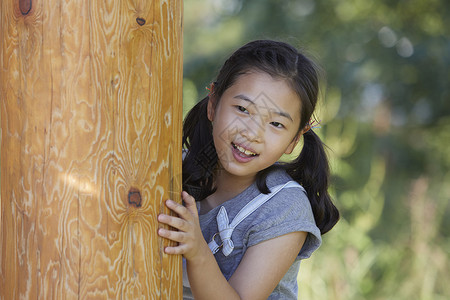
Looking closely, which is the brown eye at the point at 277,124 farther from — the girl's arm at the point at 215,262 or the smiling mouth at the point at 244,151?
the girl's arm at the point at 215,262

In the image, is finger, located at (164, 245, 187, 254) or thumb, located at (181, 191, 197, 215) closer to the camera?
finger, located at (164, 245, 187, 254)

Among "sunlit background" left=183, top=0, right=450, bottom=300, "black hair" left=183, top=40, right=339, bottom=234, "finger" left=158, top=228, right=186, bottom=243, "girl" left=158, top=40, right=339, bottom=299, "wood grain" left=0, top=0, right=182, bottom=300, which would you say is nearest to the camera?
"wood grain" left=0, top=0, right=182, bottom=300

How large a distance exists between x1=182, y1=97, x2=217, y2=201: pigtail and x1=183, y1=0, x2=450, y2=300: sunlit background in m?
2.67

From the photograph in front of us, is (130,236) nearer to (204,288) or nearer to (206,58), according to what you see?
(204,288)

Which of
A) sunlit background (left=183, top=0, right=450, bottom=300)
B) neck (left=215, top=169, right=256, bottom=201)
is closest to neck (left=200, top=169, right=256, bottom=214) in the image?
neck (left=215, top=169, right=256, bottom=201)

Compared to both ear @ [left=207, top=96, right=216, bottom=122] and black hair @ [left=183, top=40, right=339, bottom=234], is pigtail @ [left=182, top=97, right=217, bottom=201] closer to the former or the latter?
black hair @ [left=183, top=40, right=339, bottom=234]

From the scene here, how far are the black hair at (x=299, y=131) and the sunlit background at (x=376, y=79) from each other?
2.66m

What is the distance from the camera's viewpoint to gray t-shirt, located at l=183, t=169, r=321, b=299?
70.6 inches

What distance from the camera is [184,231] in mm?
1410

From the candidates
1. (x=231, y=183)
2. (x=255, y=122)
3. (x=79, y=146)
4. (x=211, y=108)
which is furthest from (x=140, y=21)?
(x=231, y=183)

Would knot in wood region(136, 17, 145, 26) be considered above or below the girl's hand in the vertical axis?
above

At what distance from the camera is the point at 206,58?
5938mm

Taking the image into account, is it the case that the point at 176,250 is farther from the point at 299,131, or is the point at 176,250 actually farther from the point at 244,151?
the point at 299,131

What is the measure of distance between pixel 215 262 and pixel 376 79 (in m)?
4.47
